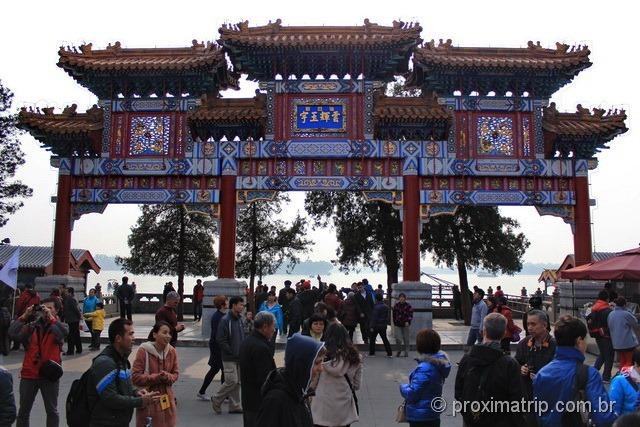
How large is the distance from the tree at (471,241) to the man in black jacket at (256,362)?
66.0ft

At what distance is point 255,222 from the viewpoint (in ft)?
93.9

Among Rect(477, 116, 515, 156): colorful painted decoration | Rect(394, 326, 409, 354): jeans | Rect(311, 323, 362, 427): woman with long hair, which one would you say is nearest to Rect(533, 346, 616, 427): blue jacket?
Rect(311, 323, 362, 427): woman with long hair

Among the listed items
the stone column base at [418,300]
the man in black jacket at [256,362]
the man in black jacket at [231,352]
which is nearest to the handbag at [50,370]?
the man in black jacket at [256,362]

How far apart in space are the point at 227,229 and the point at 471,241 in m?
11.9

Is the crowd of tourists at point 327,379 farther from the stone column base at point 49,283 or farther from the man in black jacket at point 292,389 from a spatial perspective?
the stone column base at point 49,283

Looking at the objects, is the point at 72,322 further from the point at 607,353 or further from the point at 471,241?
the point at 471,241

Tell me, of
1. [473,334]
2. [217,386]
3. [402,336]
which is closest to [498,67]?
[402,336]

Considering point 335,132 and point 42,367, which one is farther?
point 335,132

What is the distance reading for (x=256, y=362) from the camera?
5.78 metres

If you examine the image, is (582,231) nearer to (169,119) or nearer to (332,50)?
(332,50)

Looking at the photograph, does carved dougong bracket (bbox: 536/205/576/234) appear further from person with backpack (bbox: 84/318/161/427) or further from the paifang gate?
person with backpack (bbox: 84/318/161/427)

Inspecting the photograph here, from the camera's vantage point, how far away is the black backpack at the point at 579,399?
4.34m

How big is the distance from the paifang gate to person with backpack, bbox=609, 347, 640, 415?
13.6m

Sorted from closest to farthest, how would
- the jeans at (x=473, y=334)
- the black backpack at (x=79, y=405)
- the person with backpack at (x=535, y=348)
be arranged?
the black backpack at (x=79, y=405)
the person with backpack at (x=535, y=348)
the jeans at (x=473, y=334)
